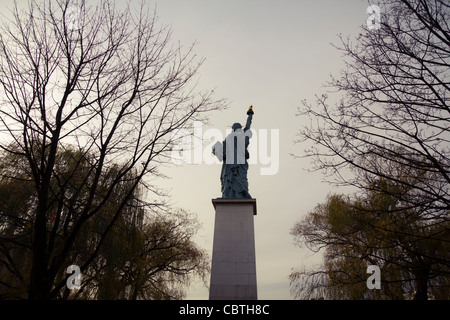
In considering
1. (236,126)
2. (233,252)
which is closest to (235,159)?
(236,126)

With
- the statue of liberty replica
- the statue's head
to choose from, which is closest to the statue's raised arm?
the statue of liberty replica

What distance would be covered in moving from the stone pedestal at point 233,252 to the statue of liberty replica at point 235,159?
65 centimetres

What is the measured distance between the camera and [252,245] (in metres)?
8.29

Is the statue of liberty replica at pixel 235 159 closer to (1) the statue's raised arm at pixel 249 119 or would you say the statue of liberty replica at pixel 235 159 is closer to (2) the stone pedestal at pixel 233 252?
(1) the statue's raised arm at pixel 249 119

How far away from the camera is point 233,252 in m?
8.20

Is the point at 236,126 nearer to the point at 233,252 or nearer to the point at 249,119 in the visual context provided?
the point at 249,119

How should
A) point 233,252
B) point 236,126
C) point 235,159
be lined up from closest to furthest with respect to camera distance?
point 233,252 < point 235,159 < point 236,126

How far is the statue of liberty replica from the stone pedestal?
2.15 feet

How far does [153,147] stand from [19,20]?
8.48ft

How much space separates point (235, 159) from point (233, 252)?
10.4 feet

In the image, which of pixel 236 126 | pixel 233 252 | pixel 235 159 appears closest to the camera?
pixel 233 252

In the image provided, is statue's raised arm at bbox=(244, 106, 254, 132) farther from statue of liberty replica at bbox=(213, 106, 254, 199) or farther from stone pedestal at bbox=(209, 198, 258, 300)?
stone pedestal at bbox=(209, 198, 258, 300)

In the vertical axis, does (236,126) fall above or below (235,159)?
above

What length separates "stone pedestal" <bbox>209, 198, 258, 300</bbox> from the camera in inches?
302
